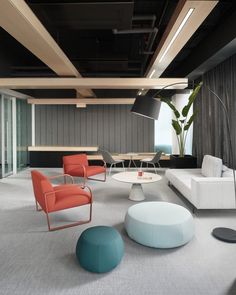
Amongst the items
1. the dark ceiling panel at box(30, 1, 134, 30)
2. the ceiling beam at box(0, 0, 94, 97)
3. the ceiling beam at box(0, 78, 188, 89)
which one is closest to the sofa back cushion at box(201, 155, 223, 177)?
the ceiling beam at box(0, 78, 188, 89)

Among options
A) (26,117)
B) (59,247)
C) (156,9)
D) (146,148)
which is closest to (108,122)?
(146,148)

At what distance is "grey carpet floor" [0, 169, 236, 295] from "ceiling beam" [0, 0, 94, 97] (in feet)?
8.71

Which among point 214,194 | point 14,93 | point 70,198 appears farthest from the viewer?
point 14,93

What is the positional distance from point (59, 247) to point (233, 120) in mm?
3962

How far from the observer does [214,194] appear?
147 inches

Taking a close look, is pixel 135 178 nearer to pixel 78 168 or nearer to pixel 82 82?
pixel 78 168

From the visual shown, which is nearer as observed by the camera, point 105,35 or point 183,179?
point 183,179

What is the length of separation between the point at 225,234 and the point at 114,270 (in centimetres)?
161

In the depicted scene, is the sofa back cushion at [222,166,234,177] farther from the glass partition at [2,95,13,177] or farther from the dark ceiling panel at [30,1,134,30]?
the glass partition at [2,95,13,177]

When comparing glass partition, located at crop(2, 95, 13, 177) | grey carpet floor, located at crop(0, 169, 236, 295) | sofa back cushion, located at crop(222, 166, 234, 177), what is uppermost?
glass partition, located at crop(2, 95, 13, 177)

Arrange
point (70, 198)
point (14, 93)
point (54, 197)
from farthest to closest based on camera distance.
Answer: point (14, 93) < point (70, 198) < point (54, 197)

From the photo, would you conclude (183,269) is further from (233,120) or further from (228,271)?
(233,120)

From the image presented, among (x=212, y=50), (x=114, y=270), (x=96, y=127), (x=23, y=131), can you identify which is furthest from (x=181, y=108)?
(x=114, y=270)

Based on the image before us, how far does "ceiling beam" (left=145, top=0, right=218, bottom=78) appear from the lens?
2.58m
